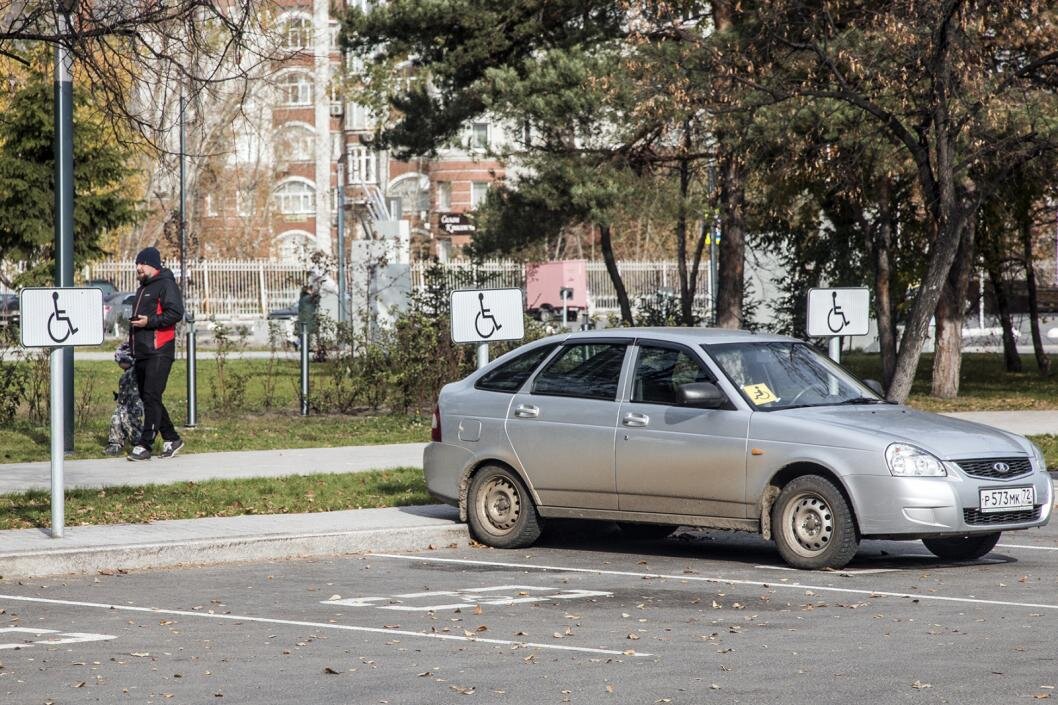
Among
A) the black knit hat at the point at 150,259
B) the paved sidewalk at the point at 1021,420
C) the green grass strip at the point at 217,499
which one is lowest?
the green grass strip at the point at 217,499

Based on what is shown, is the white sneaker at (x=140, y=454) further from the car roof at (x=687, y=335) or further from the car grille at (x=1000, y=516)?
the car grille at (x=1000, y=516)

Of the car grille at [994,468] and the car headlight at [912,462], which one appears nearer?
the car headlight at [912,462]

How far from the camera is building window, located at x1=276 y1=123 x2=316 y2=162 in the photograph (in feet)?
227

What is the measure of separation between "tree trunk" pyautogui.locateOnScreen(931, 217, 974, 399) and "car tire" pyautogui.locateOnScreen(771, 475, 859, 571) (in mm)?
16865

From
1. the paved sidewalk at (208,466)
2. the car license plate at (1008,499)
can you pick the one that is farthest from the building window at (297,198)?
the car license plate at (1008,499)

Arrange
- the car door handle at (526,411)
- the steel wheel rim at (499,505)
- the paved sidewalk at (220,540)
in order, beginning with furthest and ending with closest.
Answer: the steel wheel rim at (499,505)
the car door handle at (526,411)
the paved sidewalk at (220,540)

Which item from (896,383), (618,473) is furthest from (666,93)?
(618,473)

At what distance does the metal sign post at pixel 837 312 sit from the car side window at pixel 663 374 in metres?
3.19

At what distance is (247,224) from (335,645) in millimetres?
61650

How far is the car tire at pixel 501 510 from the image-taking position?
1212 centimetres

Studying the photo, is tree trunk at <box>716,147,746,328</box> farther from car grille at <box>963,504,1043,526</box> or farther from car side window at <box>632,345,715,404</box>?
car grille at <box>963,504,1043,526</box>

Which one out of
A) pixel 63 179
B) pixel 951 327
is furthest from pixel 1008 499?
pixel 951 327

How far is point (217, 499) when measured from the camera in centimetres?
1393

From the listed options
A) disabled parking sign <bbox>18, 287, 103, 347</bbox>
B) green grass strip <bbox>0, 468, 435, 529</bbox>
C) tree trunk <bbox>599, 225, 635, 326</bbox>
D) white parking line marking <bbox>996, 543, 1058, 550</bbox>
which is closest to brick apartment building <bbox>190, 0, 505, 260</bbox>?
tree trunk <bbox>599, 225, 635, 326</bbox>
